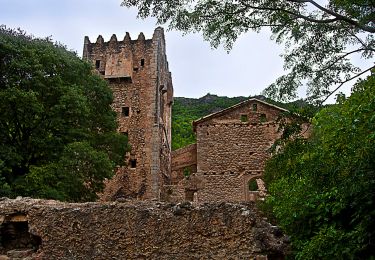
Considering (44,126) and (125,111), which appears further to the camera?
(125,111)

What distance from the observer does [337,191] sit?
6305 mm

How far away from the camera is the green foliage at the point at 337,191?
19.5 feet

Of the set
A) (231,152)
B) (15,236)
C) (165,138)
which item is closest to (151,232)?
(15,236)

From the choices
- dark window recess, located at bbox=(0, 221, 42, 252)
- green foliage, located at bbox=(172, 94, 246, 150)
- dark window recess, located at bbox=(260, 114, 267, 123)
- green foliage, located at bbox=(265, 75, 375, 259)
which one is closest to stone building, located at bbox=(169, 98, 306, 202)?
dark window recess, located at bbox=(260, 114, 267, 123)

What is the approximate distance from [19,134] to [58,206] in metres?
9.49

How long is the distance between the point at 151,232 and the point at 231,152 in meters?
15.1

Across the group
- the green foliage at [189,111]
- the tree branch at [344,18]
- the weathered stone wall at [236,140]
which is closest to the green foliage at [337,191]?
the tree branch at [344,18]

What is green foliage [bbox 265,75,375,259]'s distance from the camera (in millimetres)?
5938

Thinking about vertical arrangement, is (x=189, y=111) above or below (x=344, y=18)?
above

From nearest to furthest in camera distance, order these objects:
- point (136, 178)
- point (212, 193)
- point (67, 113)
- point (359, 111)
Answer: point (359, 111), point (67, 113), point (212, 193), point (136, 178)

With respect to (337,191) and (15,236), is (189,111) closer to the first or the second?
(15,236)

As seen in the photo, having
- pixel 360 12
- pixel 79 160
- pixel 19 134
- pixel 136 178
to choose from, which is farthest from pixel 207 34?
pixel 136 178

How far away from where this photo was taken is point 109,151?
1833cm

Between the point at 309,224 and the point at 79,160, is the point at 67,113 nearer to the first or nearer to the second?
the point at 79,160
